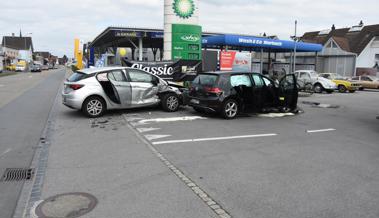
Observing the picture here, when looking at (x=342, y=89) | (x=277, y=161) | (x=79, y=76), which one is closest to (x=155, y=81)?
(x=79, y=76)

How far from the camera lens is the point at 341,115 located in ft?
41.4

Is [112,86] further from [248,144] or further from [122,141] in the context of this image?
[248,144]

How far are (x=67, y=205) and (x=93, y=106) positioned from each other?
6.82 m

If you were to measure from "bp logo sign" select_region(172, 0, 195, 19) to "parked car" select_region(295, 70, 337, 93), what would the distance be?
11445mm

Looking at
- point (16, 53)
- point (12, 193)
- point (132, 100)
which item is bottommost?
point (12, 193)

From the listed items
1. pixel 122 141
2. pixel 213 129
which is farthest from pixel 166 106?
pixel 122 141

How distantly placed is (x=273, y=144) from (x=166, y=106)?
210 inches

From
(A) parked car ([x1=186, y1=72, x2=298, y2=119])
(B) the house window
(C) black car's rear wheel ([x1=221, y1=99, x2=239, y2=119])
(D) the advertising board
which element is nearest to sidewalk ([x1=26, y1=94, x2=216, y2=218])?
(A) parked car ([x1=186, y1=72, x2=298, y2=119])

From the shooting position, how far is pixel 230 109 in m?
11.0

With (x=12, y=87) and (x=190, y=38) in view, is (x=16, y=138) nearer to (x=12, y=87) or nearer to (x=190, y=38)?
(x=190, y=38)

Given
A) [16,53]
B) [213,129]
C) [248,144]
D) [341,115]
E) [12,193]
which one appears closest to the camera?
[12,193]

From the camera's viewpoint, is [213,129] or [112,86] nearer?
[213,129]

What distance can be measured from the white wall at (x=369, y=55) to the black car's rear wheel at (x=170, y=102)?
36.6 meters

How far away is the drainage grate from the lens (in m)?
5.37
